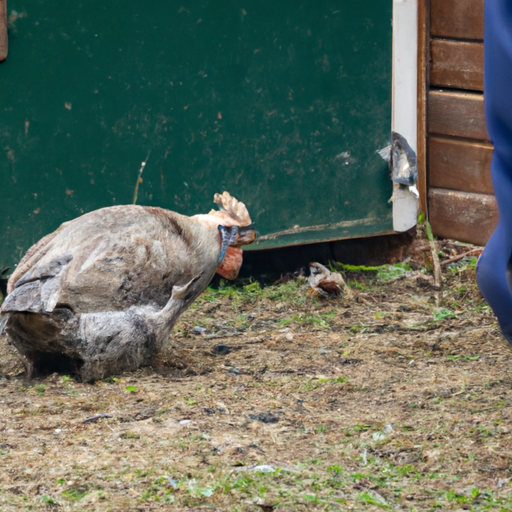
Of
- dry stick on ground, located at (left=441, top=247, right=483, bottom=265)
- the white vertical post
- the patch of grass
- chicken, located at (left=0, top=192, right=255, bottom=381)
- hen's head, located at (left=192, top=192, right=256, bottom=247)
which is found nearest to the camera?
the patch of grass

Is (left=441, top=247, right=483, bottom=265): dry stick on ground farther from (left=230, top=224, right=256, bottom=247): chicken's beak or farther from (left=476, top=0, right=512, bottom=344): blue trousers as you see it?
(left=476, top=0, right=512, bottom=344): blue trousers

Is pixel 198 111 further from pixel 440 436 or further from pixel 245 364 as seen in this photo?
pixel 440 436

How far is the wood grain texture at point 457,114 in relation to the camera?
560cm

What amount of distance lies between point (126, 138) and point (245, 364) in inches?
74.4

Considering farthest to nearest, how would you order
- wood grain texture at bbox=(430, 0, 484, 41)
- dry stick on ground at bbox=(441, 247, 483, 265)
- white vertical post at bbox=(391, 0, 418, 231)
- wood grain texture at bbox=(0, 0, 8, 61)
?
dry stick on ground at bbox=(441, 247, 483, 265), white vertical post at bbox=(391, 0, 418, 231), wood grain texture at bbox=(430, 0, 484, 41), wood grain texture at bbox=(0, 0, 8, 61)

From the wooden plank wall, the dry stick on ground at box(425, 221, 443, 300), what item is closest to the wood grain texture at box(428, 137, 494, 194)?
the wooden plank wall

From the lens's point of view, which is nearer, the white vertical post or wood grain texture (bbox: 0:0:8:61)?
wood grain texture (bbox: 0:0:8:61)

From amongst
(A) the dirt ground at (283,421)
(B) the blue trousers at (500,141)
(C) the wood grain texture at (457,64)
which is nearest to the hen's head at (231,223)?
(A) the dirt ground at (283,421)

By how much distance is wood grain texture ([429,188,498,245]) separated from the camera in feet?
18.6

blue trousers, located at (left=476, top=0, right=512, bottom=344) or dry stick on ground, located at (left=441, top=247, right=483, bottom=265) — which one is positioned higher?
blue trousers, located at (left=476, top=0, right=512, bottom=344)

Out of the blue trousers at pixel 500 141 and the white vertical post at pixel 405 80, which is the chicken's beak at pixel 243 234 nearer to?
the white vertical post at pixel 405 80

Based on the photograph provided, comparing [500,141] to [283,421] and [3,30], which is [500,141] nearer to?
[283,421]

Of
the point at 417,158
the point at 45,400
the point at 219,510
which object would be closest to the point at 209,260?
the point at 45,400

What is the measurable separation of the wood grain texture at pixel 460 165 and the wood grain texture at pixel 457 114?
67 mm
